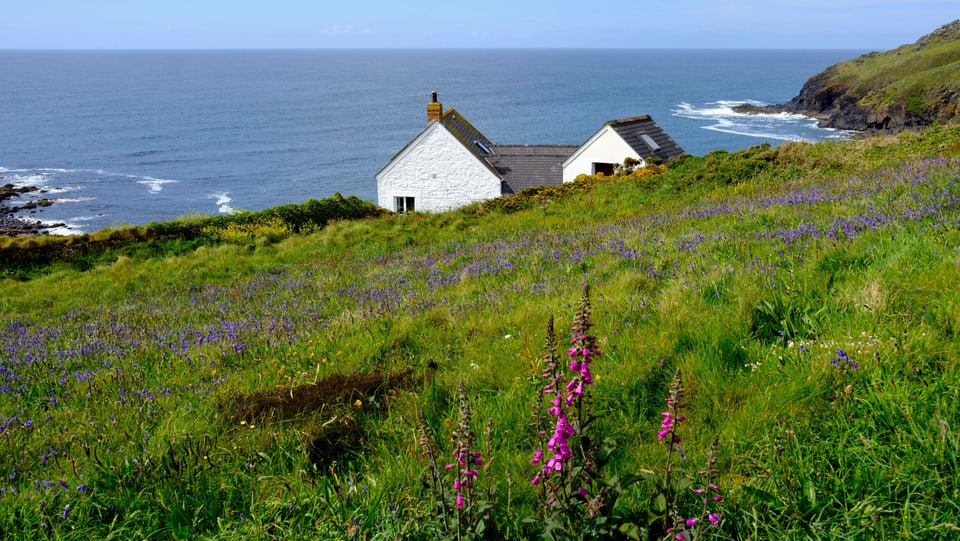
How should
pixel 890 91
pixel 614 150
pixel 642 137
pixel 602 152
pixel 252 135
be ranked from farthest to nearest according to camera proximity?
pixel 252 135 → pixel 890 91 → pixel 642 137 → pixel 602 152 → pixel 614 150

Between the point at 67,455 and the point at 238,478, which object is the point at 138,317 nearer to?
the point at 67,455

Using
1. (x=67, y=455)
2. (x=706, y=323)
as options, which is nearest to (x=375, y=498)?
(x=67, y=455)

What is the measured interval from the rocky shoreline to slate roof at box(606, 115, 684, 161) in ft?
163

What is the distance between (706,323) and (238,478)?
3.92 m

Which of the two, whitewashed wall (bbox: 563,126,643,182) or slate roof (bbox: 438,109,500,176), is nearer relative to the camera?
whitewashed wall (bbox: 563,126,643,182)

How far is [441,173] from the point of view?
143 feet

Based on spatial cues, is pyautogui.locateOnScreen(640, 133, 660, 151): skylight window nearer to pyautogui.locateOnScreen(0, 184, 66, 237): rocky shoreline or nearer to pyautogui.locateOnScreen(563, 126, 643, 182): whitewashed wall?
pyautogui.locateOnScreen(563, 126, 643, 182): whitewashed wall

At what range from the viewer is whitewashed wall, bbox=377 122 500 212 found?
42.7 meters

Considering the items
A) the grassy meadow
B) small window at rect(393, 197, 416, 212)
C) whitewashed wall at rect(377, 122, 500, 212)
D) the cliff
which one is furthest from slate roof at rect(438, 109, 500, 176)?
the cliff

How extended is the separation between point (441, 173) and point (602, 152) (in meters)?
11.5

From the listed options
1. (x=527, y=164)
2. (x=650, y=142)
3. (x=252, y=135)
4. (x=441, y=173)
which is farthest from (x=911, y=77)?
(x=252, y=135)

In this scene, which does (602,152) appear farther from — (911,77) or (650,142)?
(911,77)

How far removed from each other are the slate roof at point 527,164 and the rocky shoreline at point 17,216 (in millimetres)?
40770

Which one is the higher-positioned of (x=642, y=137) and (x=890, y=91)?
(x=890, y=91)
